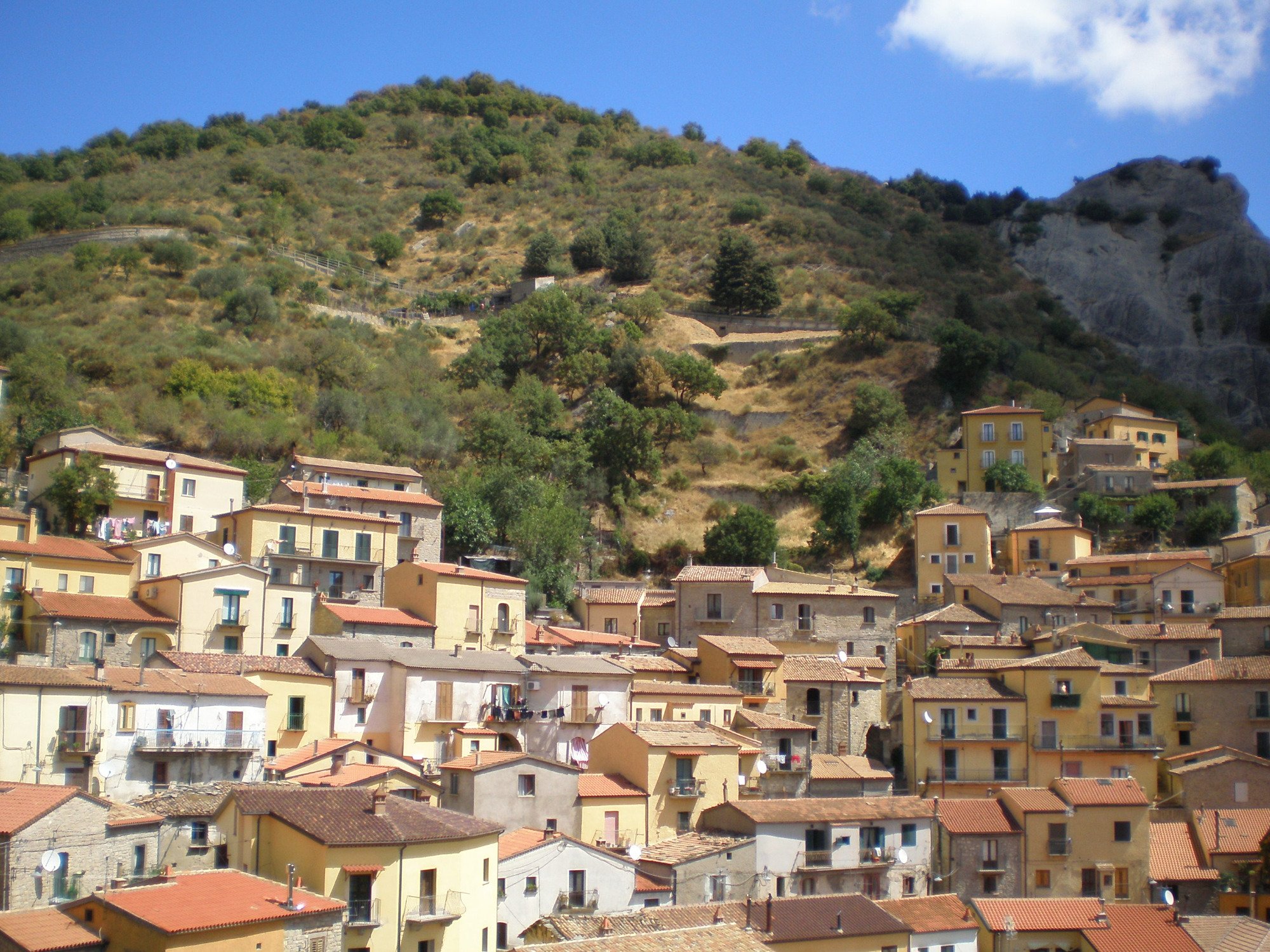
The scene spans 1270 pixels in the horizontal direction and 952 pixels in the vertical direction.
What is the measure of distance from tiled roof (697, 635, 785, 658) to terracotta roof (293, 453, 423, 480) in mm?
15131

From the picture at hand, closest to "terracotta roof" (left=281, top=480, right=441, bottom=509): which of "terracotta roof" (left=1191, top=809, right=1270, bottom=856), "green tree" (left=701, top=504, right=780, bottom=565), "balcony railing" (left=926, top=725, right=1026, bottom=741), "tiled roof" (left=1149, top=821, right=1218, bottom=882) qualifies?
"green tree" (left=701, top=504, right=780, bottom=565)

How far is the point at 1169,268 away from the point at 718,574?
75755mm

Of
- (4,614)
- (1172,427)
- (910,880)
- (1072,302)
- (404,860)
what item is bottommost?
(910,880)

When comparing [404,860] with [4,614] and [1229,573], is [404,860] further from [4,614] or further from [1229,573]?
[1229,573]

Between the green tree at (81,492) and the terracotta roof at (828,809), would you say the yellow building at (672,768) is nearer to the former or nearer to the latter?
the terracotta roof at (828,809)

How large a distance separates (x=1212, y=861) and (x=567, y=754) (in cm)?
1937

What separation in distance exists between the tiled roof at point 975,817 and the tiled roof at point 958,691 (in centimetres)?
420

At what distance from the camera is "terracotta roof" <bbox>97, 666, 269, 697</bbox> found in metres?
34.0

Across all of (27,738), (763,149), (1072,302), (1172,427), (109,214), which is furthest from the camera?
(763,149)

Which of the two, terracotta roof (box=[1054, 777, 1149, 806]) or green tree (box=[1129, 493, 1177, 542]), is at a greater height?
green tree (box=[1129, 493, 1177, 542])

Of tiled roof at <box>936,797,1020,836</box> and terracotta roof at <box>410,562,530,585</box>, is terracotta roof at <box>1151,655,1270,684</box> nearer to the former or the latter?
tiled roof at <box>936,797,1020,836</box>

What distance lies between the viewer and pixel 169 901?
24.1 m

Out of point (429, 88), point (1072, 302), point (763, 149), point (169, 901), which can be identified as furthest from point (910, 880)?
point (429, 88)

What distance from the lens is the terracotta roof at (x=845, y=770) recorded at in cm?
4125
